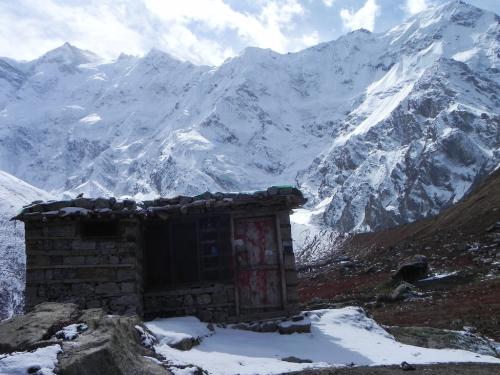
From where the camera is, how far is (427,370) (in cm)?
1266

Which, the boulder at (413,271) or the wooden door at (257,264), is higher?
the wooden door at (257,264)

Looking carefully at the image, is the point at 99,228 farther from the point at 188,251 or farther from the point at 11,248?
the point at 11,248

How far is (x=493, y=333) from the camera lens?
19.2m

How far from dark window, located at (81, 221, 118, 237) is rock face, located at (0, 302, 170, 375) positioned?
474 cm

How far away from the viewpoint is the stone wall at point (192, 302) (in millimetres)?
17125

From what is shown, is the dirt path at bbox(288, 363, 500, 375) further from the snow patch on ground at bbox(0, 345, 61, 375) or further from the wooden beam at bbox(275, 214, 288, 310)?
the wooden beam at bbox(275, 214, 288, 310)

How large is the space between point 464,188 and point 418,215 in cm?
1310

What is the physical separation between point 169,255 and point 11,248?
49941mm

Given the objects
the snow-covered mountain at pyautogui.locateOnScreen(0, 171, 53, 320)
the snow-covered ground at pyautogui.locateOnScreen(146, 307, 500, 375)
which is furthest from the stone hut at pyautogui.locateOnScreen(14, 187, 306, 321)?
the snow-covered mountain at pyautogui.locateOnScreen(0, 171, 53, 320)

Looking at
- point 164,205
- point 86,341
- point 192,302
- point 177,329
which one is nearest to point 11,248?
point 164,205

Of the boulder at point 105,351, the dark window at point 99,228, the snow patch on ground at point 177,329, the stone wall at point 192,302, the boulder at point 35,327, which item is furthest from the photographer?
the stone wall at point 192,302

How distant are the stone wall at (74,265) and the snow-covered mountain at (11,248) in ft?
100

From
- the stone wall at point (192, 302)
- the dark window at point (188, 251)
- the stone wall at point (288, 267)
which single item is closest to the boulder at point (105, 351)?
the stone wall at point (192, 302)

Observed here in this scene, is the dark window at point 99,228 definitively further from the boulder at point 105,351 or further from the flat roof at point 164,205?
the boulder at point 105,351
